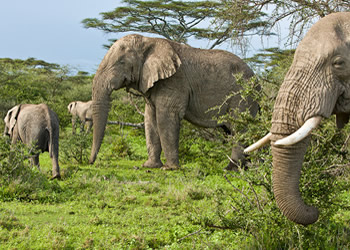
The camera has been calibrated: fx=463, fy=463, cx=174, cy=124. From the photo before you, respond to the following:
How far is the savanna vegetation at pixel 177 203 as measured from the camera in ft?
12.3

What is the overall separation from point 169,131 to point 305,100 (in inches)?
210

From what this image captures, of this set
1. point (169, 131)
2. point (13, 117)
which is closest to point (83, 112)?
point (13, 117)

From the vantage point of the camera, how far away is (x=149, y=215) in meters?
5.25

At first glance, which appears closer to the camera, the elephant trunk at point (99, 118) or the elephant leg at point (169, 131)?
the elephant trunk at point (99, 118)

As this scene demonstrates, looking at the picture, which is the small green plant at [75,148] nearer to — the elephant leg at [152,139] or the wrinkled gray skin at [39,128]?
the elephant leg at [152,139]

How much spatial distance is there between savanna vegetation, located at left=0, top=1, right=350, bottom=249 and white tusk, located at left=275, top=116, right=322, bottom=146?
0.68 meters

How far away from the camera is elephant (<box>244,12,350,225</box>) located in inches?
118

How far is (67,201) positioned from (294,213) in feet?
12.0

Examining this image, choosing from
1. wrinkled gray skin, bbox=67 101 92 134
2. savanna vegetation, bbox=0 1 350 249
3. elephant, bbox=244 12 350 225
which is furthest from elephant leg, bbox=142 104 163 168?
wrinkled gray skin, bbox=67 101 92 134

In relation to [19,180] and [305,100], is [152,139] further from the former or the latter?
[305,100]

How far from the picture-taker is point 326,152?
3.93 m

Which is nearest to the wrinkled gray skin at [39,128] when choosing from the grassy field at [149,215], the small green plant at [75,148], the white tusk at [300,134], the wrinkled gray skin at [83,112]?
the grassy field at [149,215]

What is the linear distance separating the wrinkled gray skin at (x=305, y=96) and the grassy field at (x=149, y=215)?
55cm

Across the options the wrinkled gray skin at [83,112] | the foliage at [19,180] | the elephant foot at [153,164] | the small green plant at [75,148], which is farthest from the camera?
the wrinkled gray skin at [83,112]
